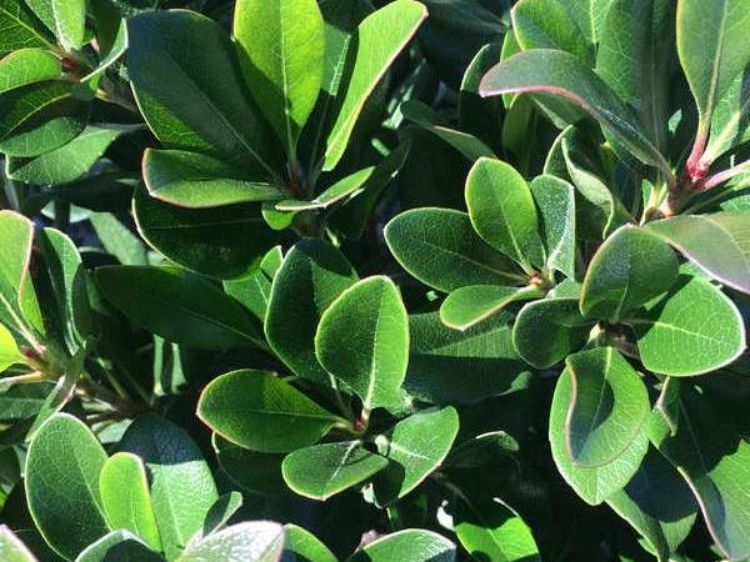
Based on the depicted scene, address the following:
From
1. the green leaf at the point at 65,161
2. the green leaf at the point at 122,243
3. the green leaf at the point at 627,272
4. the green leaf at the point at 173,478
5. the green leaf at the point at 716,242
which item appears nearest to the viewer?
the green leaf at the point at 716,242

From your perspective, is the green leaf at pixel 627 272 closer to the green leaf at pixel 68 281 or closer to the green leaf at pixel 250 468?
the green leaf at pixel 250 468

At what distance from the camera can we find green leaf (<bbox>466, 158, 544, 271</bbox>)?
0.93 m

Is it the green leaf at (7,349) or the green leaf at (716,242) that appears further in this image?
the green leaf at (7,349)

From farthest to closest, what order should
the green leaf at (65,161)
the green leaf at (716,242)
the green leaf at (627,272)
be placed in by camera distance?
the green leaf at (65,161) → the green leaf at (627,272) → the green leaf at (716,242)

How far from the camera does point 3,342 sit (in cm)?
107

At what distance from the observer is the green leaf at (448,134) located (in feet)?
3.20

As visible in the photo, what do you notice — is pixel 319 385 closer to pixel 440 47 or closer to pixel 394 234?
pixel 394 234

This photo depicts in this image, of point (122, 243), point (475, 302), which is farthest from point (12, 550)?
point (122, 243)

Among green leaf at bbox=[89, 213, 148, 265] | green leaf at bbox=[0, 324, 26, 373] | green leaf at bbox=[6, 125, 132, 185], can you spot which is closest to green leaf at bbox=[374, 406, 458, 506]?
green leaf at bbox=[0, 324, 26, 373]

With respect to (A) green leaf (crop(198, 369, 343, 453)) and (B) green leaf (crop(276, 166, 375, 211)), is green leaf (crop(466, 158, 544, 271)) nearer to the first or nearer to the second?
(B) green leaf (crop(276, 166, 375, 211))

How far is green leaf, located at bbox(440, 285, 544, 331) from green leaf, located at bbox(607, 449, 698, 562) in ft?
0.84

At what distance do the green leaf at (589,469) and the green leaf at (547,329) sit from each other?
27mm

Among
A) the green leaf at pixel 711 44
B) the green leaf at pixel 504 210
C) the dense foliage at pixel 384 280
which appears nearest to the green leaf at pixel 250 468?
the dense foliage at pixel 384 280

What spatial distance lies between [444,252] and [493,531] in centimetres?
36
